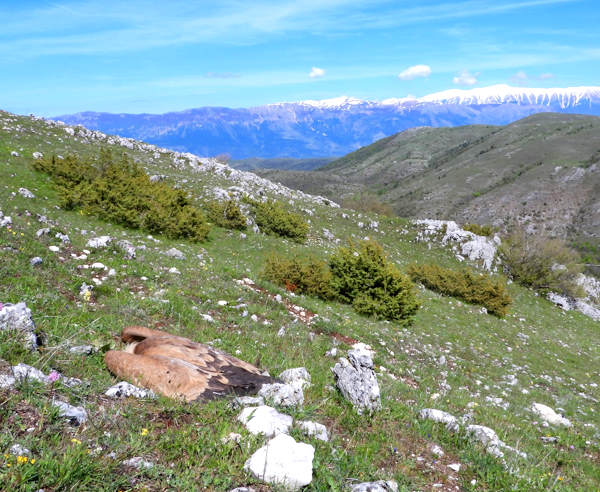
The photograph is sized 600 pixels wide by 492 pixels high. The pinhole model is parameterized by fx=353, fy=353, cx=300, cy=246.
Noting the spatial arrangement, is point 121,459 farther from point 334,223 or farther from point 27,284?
point 334,223

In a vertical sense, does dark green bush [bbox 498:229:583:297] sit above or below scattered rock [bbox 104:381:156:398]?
below

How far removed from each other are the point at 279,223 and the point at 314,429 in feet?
70.5

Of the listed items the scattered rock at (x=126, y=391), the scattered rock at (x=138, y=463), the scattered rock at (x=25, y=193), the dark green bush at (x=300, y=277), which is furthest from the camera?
the scattered rock at (x=25, y=193)

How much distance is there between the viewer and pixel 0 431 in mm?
3346

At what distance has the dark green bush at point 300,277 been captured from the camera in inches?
634

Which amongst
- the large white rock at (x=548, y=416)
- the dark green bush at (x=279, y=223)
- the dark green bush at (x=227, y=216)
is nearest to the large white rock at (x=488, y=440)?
the large white rock at (x=548, y=416)

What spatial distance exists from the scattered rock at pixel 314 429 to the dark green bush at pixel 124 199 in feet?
53.3

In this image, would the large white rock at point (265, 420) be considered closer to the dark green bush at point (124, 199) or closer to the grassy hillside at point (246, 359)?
the grassy hillside at point (246, 359)


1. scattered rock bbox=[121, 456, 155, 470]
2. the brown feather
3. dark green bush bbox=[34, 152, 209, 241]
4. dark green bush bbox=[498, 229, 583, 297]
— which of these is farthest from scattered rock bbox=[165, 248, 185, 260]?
dark green bush bbox=[498, 229, 583, 297]

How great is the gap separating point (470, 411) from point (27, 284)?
1014 centimetres

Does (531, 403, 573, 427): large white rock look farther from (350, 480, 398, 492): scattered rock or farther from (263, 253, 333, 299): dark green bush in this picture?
(263, 253, 333, 299): dark green bush

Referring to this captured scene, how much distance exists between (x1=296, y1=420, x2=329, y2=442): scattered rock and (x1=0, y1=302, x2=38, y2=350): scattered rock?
12.9 feet

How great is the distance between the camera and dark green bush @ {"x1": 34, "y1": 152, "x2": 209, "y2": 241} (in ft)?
61.2

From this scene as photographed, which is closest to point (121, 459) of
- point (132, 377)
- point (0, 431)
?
point (0, 431)
